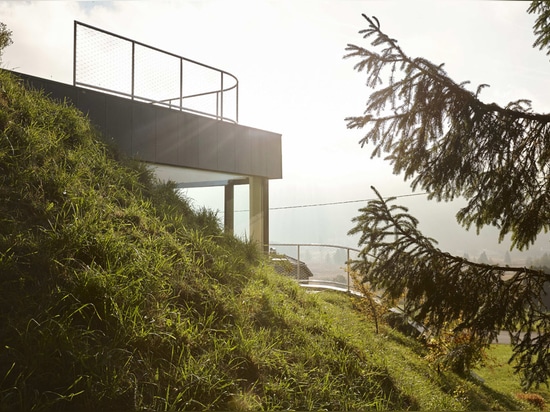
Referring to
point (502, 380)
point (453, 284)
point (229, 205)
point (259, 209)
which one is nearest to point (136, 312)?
point (453, 284)

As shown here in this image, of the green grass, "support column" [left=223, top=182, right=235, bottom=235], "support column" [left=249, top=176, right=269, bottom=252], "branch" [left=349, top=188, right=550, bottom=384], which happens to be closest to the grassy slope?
"branch" [left=349, top=188, right=550, bottom=384]

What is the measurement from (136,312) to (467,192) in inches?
139

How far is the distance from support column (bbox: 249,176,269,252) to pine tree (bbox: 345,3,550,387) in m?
7.94

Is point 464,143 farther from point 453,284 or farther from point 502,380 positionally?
point 502,380

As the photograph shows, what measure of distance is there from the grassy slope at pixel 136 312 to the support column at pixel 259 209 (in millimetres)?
6068

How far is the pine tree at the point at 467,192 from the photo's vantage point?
4828 mm

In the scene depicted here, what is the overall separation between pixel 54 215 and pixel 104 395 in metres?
→ 2.20

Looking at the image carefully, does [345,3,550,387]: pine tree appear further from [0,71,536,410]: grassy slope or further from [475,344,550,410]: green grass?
[475,344,550,410]: green grass

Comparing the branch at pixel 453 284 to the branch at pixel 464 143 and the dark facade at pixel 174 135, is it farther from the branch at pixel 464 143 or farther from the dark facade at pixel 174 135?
the dark facade at pixel 174 135

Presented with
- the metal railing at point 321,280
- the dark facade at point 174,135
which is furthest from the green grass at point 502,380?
the dark facade at point 174,135

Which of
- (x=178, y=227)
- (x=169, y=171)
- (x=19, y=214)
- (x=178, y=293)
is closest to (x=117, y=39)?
(x=169, y=171)

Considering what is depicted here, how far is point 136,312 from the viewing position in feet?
13.6

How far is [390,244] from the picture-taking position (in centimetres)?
500

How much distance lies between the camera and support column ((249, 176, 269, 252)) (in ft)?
42.7
